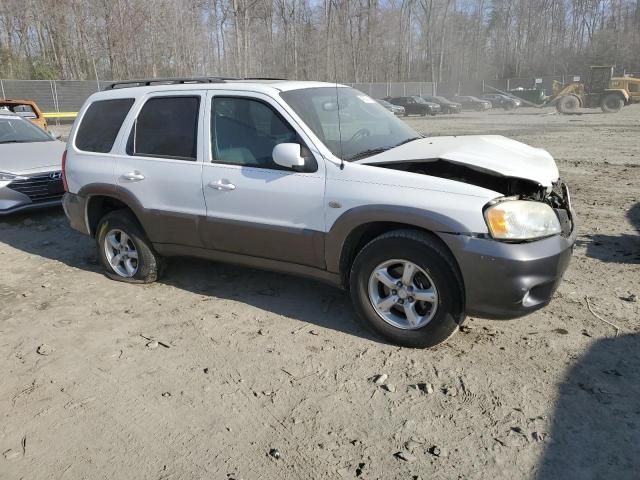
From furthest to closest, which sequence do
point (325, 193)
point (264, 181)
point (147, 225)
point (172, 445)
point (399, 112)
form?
point (399, 112) < point (147, 225) < point (264, 181) < point (325, 193) < point (172, 445)

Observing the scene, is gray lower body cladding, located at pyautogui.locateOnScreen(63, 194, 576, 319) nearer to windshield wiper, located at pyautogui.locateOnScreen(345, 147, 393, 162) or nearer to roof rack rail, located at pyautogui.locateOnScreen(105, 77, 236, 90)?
windshield wiper, located at pyautogui.locateOnScreen(345, 147, 393, 162)

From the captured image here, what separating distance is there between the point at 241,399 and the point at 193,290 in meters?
2.01

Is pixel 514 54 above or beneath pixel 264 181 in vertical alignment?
above

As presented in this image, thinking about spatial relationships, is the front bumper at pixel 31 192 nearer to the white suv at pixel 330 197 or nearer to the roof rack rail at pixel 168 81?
the white suv at pixel 330 197

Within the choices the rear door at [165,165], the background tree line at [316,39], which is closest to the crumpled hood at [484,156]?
the rear door at [165,165]

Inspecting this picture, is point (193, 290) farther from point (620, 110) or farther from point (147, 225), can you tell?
point (620, 110)

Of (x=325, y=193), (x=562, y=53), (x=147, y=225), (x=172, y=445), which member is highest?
(x=562, y=53)

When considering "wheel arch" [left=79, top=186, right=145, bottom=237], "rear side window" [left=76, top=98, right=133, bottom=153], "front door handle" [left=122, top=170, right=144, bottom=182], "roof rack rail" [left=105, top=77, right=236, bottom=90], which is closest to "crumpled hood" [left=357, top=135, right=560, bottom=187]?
"roof rack rail" [left=105, top=77, right=236, bottom=90]

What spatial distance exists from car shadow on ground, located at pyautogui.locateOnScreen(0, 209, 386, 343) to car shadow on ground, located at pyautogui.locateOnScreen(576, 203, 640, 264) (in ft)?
9.26

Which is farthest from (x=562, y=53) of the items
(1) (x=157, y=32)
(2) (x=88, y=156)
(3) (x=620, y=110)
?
(2) (x=88, y=156)

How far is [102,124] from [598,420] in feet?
15.8

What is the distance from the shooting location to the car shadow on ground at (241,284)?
14.4 feet

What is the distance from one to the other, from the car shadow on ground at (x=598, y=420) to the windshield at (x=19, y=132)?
29.5 feet

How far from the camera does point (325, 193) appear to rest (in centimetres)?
384
